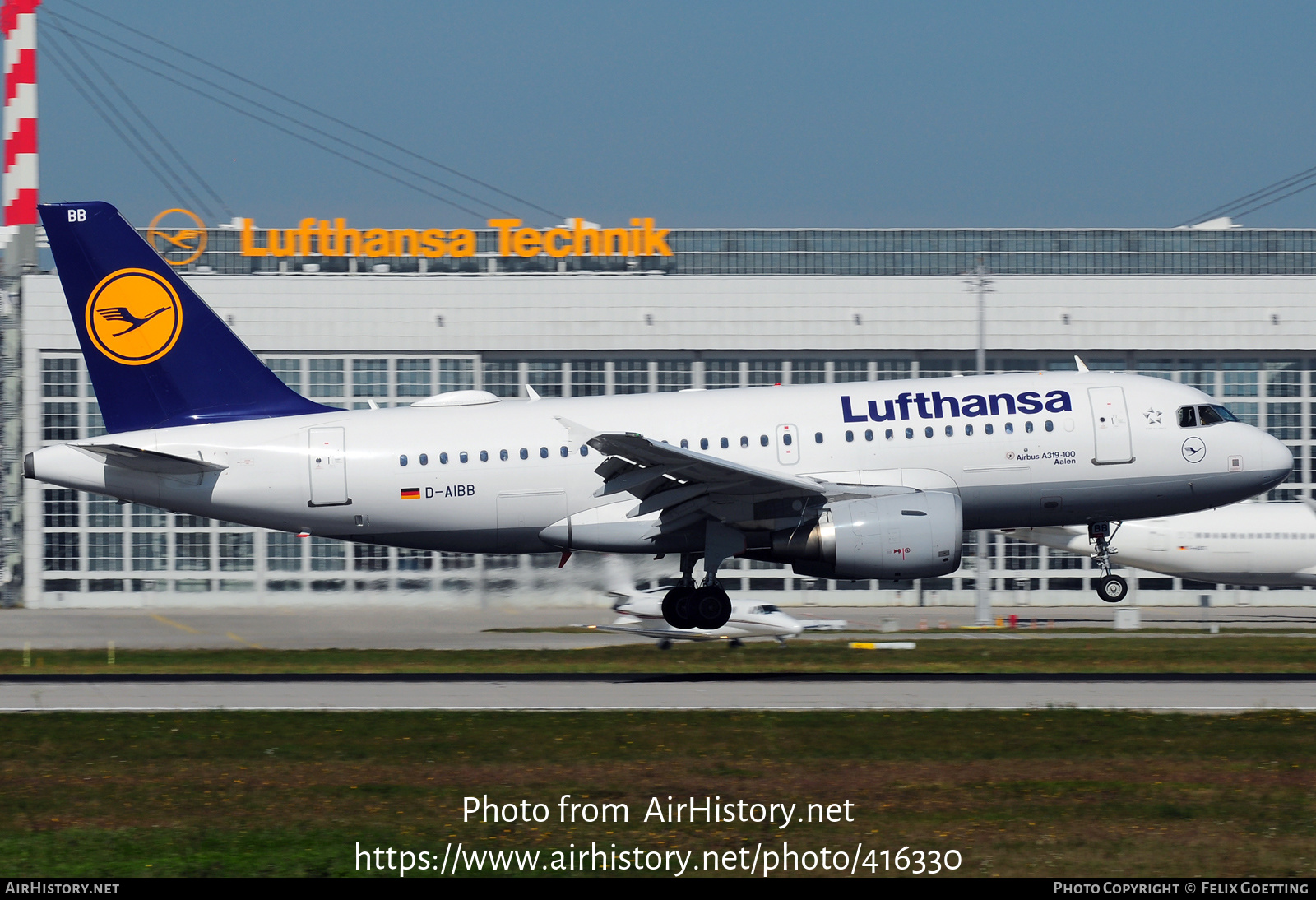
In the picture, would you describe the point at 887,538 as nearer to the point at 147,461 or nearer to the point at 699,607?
the point at 699,607

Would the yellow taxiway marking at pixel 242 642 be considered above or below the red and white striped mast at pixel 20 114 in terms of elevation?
below

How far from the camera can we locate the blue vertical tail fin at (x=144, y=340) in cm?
3102

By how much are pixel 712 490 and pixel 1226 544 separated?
1391 inches

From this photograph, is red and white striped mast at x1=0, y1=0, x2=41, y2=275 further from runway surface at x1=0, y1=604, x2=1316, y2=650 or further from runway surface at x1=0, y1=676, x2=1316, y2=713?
runway surface at x1=0, y1=676, x2=1316, y2=713

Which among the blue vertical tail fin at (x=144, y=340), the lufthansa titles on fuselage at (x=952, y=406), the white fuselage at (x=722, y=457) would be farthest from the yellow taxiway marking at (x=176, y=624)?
the lufthansa titles on fuselage at (x=952, y=406)

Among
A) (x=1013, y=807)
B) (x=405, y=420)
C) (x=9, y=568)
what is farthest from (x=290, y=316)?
(x=1013, y=807)

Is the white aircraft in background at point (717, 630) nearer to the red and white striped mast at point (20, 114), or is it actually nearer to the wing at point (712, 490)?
the wing at point (712, 490)

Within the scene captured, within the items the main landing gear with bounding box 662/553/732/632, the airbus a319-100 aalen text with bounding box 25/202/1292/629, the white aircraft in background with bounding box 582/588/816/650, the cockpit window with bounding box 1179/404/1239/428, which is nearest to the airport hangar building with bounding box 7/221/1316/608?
the white aircraft in background with bounding box 582/588/816/650

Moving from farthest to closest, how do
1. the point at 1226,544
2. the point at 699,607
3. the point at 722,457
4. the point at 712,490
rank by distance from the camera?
the point at 1226,544
the point at 699,607
the point at 722,457
the point at 712,490

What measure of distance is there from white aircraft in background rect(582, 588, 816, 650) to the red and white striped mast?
35.8m

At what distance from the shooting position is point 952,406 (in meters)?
30.0

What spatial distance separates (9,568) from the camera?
5928 centimetres

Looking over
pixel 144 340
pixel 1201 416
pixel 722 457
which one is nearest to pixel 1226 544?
pixel 1201 416

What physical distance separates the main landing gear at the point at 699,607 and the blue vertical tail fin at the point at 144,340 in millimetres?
8805
